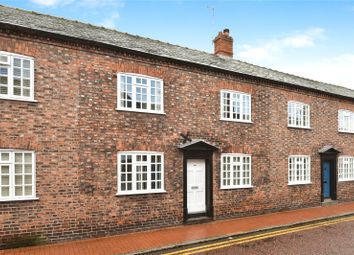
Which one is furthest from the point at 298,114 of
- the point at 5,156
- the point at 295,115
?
the point at 5,156

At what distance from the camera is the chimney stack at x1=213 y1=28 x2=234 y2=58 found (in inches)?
686

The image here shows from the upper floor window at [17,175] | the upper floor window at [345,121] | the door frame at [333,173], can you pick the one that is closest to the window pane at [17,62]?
the upper floor window at [17,175]

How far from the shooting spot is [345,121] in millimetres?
18516

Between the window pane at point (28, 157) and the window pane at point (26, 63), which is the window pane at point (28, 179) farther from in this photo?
the window pane at point (26, 63)

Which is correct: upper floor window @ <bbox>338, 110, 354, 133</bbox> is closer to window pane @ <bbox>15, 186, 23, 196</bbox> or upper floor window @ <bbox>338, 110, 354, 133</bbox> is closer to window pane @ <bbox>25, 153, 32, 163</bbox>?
window pane @ <bbox>25, 153, 32, 163</bbox>

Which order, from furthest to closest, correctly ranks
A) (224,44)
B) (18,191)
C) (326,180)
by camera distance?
(224,44), (326,180), (18,191)

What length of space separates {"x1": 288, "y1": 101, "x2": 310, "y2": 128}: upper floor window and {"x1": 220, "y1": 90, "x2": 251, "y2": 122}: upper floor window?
10.1 feet

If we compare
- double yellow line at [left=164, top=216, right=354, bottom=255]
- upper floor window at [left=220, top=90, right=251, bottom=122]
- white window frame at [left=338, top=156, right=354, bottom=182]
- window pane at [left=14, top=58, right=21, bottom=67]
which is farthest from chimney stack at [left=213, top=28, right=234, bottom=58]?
window pane at [left=14, top=58, right=21, bottom=67]

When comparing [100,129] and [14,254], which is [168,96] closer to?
[100,129]

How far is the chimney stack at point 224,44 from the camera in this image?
17.4 meters

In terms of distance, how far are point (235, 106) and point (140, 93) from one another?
4854 millimetres

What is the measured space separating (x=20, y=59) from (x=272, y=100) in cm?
1133

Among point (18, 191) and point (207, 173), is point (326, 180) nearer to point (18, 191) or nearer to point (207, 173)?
point (207, 173)

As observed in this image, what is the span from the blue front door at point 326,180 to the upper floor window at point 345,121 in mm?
2705
